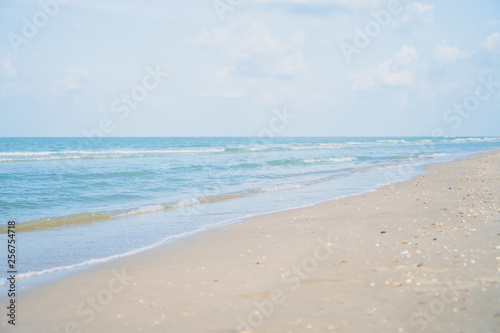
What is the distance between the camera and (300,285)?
16.5 ft

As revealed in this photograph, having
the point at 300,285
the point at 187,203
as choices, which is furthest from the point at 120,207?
the point at 300,285

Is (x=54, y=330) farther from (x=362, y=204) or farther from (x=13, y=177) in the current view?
(x=13, y=177)

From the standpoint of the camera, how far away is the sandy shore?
160 inches

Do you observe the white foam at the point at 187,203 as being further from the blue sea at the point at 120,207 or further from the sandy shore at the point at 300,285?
the sandy shore at the point at 300,285

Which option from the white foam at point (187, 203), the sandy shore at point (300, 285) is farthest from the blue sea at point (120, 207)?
the sandy shore at point (300, 285)

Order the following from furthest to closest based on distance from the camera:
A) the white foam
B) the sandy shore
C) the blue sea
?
the white foam
the blue sea
the sandy shore

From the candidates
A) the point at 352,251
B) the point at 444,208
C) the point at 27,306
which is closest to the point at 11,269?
the point at 27,306

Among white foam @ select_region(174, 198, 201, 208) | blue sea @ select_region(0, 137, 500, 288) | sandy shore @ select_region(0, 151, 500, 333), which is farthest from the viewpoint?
white foam @ select_region(174, 198, 201, 208)

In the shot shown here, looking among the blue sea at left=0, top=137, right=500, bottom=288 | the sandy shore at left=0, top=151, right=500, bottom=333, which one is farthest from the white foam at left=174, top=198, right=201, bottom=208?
the sandy shore at left=0, top=151, right=500, bottom=333

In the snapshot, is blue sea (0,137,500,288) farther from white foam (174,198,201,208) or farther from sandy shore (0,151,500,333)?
sandy shore (0,151,500,333)

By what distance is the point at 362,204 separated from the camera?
37.3ft

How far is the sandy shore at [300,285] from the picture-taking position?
13.3 feet

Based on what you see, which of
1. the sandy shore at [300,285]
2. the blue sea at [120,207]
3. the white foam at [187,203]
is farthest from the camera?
the white foam at [187,203]

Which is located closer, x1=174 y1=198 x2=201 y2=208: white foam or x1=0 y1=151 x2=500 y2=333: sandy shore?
x1=0 y1=151 x2=500 y2=333: sandy shore
